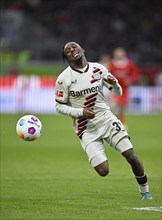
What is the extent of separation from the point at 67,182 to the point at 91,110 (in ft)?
9.38

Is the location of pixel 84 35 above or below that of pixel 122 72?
above

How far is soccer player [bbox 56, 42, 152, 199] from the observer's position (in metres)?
11.5

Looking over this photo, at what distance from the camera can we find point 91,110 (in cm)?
1149

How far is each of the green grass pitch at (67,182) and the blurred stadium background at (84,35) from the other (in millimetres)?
12403

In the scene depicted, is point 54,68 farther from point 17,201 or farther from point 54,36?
point 17,201

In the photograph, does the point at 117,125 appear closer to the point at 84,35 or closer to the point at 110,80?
the point at 110,80

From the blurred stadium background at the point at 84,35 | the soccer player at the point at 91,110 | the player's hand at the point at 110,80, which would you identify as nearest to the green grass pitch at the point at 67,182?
the soccer player at the point at 91,110

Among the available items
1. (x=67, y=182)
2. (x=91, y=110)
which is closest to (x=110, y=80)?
(x=91, y=110)

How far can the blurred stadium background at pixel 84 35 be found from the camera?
1473 inches

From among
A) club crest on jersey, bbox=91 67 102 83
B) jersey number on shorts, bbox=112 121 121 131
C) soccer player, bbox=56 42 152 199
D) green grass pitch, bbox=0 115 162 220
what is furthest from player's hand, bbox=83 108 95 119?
green grass pitch, bbox=0 115 162 220

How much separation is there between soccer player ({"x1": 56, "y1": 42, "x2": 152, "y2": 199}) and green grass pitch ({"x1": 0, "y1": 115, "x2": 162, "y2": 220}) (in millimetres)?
599

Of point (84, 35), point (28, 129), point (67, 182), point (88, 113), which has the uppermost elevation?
point (84, 35)

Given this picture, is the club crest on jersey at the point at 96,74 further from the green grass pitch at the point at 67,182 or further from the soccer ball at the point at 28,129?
the green grass pitch at the point at 67,182

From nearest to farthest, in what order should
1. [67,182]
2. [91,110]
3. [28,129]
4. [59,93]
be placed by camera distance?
1. [91,110]
2. [59,93]
3. [28,129]
4. [67,182]
